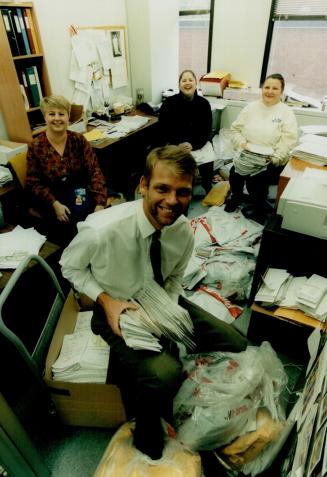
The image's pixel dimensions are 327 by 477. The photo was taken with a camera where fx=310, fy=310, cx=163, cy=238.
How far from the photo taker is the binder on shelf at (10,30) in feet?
7.26

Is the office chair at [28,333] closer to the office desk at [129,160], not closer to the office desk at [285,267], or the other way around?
the office desk at [285,267]

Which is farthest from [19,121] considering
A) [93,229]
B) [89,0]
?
[93,229]

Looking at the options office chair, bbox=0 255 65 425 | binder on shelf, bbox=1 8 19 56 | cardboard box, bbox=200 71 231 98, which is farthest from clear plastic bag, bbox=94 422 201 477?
cardboard box, bbox=200 71 231 98

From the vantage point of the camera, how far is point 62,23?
114 inches

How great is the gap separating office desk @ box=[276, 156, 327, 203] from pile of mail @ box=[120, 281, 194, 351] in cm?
113

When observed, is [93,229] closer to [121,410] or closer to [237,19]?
[121,410]

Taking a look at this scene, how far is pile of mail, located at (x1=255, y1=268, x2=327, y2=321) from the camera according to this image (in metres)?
1.59

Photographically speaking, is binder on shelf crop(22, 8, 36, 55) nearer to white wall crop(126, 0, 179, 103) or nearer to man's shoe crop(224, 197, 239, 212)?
white wall crop(126, 0, 179, 103)

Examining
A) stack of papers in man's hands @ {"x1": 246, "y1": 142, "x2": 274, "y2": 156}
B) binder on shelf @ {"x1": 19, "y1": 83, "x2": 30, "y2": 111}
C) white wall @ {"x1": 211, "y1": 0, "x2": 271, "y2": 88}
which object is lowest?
stack of papers in man's hands @ {"x1": 246, "y1": 142, "x2": 274, "y2": 156}

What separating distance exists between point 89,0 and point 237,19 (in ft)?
5.52

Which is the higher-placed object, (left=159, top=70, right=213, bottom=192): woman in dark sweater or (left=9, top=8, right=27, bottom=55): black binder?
(left=9, top=8, right=27, bottom=55): black binder

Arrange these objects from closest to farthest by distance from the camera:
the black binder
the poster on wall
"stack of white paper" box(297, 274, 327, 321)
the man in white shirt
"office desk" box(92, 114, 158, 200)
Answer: the man in white shirt → "stack of white paper" box(297, 274, 327, 321) → the black binder → the poster on wall → "office desk" box(92, 114, 158, 200)

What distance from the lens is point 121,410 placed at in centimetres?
137

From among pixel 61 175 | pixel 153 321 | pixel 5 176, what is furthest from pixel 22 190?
pixel 153 321
